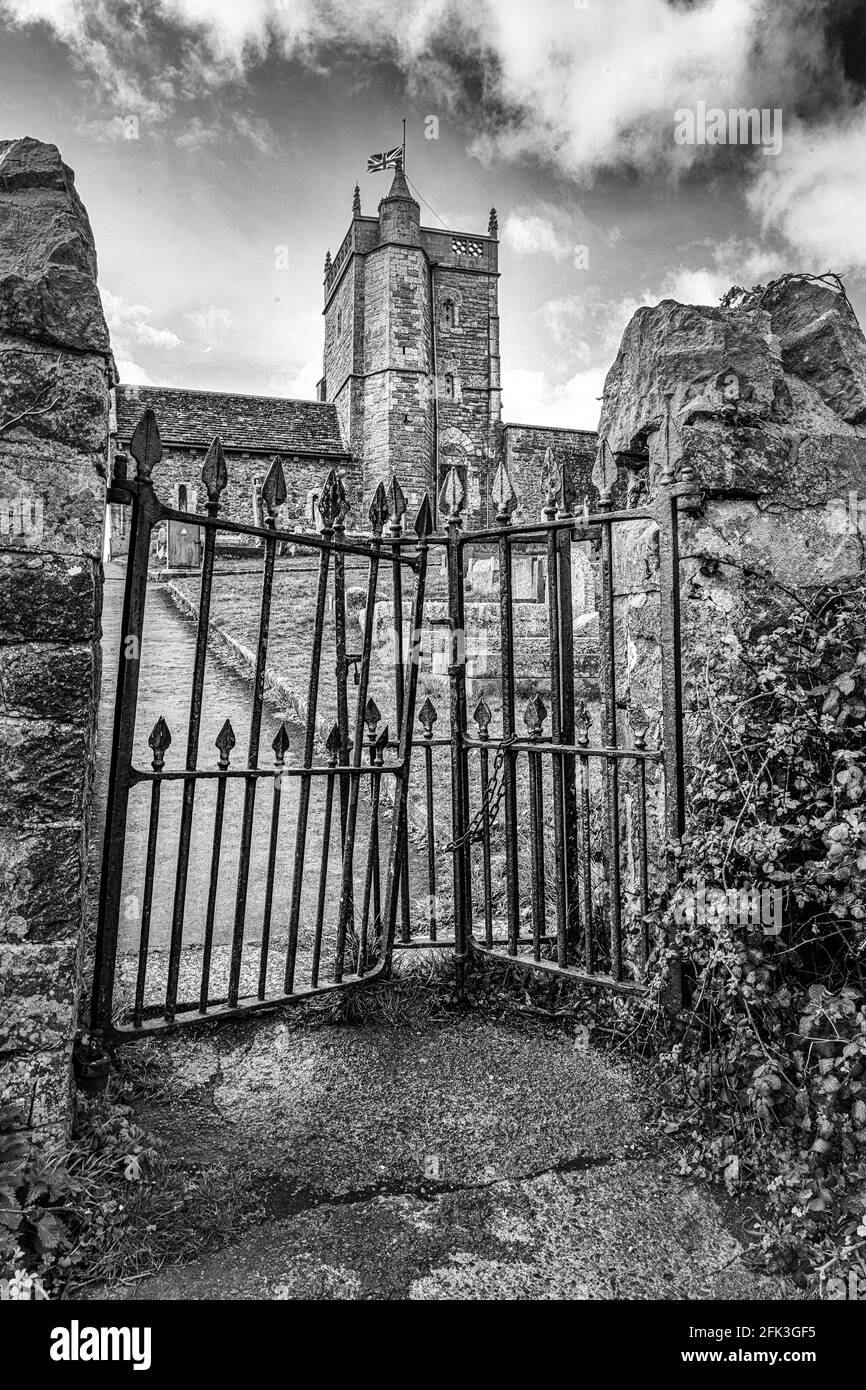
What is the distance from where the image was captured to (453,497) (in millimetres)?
3334

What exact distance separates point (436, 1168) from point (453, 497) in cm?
250

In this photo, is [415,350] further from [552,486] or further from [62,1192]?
[62,1192]

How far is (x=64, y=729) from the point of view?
2.14 m

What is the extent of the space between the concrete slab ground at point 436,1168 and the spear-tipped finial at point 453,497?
2222 mm

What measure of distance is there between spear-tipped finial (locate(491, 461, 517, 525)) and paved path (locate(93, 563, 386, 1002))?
1569 millimetres

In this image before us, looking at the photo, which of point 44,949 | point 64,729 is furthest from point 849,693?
point 44,949

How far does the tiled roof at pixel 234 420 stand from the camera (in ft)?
90.2

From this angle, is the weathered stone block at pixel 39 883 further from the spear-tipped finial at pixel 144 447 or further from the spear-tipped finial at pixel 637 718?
the spear-tipped finial at pixel 637 718

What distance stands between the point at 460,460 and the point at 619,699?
94.7 ft

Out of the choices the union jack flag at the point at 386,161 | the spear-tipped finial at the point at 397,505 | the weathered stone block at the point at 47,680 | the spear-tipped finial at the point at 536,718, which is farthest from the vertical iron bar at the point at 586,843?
the union jack flag at the point at 386,161

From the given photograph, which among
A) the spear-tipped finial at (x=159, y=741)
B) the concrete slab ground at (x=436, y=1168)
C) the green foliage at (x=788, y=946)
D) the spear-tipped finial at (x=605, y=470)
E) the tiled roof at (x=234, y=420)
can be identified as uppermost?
the tiled roof at (x=234, y=420)

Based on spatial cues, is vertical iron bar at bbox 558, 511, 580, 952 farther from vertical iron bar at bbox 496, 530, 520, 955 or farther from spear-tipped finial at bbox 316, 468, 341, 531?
spear-tipped finial at bbox 316, 468, 341, 531

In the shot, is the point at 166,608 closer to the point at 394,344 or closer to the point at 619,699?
the point at 619,699

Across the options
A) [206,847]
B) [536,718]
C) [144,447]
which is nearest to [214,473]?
[144,447]
